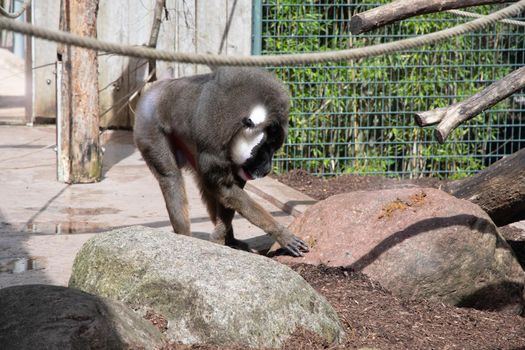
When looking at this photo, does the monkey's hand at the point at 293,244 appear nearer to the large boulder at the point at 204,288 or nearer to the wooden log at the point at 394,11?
the large boulder at the point at 204,288

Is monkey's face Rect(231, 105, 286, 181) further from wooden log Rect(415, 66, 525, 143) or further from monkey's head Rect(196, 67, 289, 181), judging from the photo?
wooden log Rect(415, 66, 525, 143)

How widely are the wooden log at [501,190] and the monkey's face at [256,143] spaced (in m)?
1.55

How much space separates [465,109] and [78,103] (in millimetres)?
4662

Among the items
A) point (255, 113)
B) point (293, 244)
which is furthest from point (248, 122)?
point (293, 244)

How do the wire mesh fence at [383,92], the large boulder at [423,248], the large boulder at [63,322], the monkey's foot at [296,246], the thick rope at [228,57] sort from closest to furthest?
the thick rope at [228,57] → the large boulder at [63,322] → the large boulder at [423,248] → the monkey's foot at [296,246] → the wire mesh fence at [383,92]

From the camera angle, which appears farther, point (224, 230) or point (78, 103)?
point (78, 103)

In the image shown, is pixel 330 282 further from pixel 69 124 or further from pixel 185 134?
pixel 69 124

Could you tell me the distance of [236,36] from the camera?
35.9 feet

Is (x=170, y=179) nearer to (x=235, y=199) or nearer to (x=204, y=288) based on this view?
(x=235, y=199)

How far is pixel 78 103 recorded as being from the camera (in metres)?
8.80

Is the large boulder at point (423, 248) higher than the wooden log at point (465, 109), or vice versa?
the wooden log at point (465, 109)

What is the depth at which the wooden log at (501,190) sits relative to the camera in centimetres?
625

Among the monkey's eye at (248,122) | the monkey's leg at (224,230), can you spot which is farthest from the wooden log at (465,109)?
the monkey's leg at (224,230)

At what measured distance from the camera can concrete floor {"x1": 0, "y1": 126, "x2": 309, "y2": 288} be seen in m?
6.21
